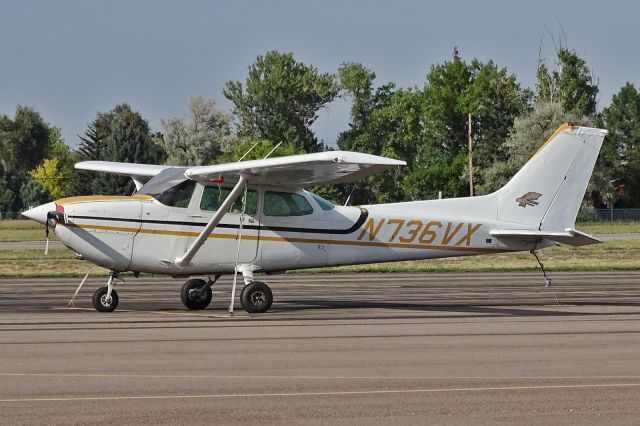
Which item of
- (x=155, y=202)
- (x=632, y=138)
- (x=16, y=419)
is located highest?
(x=632, y=138)

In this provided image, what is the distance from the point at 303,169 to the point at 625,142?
96.5 m

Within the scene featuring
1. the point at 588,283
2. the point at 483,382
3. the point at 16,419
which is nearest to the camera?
the point at 16,419

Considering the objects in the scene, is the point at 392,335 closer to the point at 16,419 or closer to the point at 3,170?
the point at 16,419

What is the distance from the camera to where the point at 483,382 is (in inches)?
398

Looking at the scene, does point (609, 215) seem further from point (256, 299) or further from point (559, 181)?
point (256, 299)

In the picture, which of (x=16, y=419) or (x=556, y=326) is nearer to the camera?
(x=16, y=419)

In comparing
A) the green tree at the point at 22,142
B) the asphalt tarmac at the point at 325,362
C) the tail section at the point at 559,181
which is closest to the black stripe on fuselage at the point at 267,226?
the asphalt tarmac at the point at 325,362

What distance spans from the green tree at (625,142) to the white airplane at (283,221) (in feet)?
246

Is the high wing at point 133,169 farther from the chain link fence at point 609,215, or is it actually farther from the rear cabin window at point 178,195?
the chain link fence at point 609,215

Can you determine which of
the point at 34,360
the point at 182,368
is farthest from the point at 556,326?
the point at 34,360

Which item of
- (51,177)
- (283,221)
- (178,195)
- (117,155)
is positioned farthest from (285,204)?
(51,177)

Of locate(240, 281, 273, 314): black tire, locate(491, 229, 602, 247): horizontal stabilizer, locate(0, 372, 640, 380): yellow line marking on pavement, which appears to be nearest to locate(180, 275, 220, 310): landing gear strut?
locate(240, 281, 273, 314): black tire

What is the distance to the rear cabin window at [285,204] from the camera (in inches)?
702

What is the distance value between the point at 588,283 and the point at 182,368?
15617 millimetres
